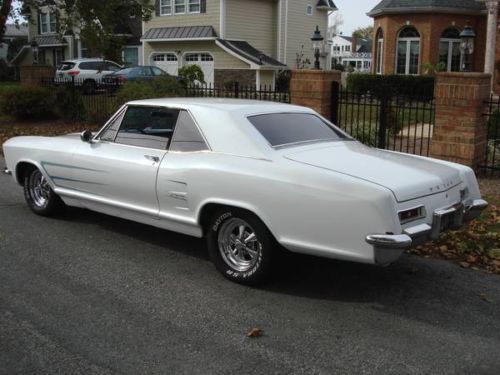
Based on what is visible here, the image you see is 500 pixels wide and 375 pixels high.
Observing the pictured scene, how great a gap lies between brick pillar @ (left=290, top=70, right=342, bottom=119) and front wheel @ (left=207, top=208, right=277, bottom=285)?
21.1ft

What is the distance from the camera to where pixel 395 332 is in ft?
13.7

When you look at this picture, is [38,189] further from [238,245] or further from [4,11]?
[4,11]

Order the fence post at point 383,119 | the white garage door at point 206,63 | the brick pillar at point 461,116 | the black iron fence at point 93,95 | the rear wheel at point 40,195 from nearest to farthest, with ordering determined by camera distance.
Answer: the rear wheel at point 40,195, the brick pillar at point 461,116, the fence post at point 383,119, the black iron fence at point 93,95, the white garage door at point 206,63

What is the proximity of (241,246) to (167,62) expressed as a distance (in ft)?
99.6

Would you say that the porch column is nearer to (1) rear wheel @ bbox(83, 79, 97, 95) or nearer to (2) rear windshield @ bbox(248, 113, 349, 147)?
(1) rear wheel @ bbox(83, 79, 97, 95)

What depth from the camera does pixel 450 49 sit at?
28.1 m

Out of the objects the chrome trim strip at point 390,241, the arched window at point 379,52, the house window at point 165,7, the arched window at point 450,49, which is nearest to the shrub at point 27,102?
the chrome trim strip at point 390,241

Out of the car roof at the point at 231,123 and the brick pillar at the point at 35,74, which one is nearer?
the car roof at the point at 231,123

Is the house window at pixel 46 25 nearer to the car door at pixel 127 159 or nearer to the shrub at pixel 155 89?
the shrub at pixel 155 89

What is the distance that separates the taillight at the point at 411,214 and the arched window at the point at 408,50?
84.1 feet

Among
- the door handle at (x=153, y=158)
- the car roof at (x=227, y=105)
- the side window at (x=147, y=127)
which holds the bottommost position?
the door handle at (x=153, y=158)

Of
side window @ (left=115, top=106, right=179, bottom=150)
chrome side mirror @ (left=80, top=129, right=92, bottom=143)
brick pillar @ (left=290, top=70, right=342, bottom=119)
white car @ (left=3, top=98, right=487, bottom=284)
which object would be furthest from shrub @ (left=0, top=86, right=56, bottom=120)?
side window @ (left=115, top=106, right=179, bottom=150)

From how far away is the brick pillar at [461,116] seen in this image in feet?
30.5

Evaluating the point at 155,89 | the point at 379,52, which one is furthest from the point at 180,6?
the point at 155,89
